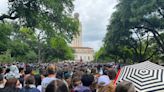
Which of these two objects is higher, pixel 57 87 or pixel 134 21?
pixel 134 21

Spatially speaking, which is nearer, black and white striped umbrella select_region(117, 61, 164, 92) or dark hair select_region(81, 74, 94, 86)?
black and white striped umbrella select_region(117, 61, 164, 92)

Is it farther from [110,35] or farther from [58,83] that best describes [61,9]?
[58,83]

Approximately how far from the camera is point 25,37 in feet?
313

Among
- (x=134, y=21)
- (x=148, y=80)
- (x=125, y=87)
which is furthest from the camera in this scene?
(x=134, y=21)

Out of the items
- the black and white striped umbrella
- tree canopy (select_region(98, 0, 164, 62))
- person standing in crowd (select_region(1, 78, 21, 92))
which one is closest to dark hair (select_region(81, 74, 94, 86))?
person standing in crowd (select_region(1, 78, 21, 92))

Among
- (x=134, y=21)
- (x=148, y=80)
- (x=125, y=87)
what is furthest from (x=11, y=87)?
(x=134, y=21)

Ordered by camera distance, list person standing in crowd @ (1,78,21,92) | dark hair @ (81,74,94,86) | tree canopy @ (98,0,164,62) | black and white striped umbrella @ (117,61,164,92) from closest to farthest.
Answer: black and white striped umbrella @ (117,61,164,92), person standing in crowd @ (1,78,21,92), dark hair @ (81,74,94,86), tree canopy @ (98,0,164,62)

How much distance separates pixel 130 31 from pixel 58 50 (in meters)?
63.7

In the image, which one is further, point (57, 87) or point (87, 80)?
point (87, 80)

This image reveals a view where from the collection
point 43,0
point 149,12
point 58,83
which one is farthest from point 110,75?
point 149,12

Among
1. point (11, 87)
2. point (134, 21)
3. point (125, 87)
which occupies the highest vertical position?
point (134, 21)

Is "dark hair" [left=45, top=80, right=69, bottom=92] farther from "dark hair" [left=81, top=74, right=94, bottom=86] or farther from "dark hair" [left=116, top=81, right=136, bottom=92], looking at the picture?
"dark hair" [left=81, top=74, right=94, bottom=86]

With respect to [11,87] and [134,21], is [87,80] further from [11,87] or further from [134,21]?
[134,21]

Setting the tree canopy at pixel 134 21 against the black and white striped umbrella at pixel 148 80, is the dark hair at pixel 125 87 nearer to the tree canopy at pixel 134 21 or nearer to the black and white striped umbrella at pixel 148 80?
the black and white striped umbrella at pixel 148 80
